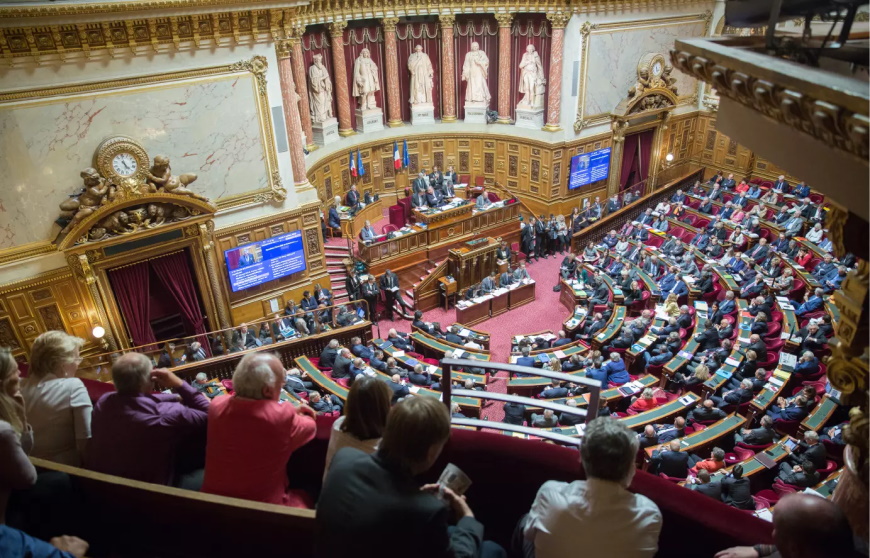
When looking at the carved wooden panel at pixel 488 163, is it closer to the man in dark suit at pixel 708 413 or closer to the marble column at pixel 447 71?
the marble column at pixel 447 71

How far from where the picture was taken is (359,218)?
1727 centimetres

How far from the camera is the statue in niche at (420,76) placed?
1841cm

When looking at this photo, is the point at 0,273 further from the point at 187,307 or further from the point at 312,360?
the point at 312,360

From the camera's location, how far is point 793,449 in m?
8.09

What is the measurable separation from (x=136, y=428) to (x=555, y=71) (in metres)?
16.4

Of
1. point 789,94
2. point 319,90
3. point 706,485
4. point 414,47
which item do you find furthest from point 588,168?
point 789,94

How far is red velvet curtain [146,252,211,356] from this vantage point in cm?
1181

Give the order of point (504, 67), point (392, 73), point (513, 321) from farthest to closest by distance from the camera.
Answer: point (504, 67), point (392, 73), point (513, 321)

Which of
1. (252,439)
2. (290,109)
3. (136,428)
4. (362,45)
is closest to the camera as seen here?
(252,439)

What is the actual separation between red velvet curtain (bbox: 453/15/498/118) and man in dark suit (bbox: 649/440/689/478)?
1358 cm

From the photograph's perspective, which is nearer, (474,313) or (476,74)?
(474,313)

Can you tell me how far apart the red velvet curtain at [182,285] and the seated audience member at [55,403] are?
8541mm

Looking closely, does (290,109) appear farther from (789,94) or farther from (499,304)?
(789,94)

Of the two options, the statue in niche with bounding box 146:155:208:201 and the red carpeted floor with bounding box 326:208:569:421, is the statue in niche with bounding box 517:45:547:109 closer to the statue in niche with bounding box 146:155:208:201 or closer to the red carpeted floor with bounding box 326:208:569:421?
the red carpeted floor with bounding box 326:208:569:421
